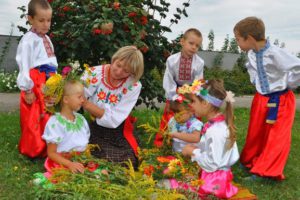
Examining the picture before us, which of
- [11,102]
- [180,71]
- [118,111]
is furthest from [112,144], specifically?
[11,102]

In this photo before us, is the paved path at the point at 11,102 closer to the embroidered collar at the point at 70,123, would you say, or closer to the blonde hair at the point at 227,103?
the embroidered collar at the point at 70,123

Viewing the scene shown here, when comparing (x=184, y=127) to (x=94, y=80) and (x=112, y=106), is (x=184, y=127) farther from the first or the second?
(x=94, y=80)

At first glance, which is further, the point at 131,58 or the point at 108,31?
the point at 108,31

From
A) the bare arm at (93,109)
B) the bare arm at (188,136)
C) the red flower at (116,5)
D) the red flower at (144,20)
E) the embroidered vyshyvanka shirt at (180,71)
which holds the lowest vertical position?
the bare arm at (188,136)

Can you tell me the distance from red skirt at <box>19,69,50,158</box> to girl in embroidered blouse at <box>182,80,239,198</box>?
1.59 meters

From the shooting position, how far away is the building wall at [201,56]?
40.9 feet

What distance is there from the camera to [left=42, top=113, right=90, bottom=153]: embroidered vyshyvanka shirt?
3914 millimetres

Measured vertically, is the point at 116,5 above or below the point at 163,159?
above

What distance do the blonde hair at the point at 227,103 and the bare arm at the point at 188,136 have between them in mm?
703

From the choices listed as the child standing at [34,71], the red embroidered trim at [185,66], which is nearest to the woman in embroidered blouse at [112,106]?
the child standing at [34,71]

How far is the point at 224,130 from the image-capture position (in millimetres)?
3678

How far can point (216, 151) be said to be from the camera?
3625 mm

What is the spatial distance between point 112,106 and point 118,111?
81mm

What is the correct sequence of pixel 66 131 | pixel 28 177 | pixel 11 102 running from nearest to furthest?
pixel 66 131, pixel 28 177, pixel 11 102
